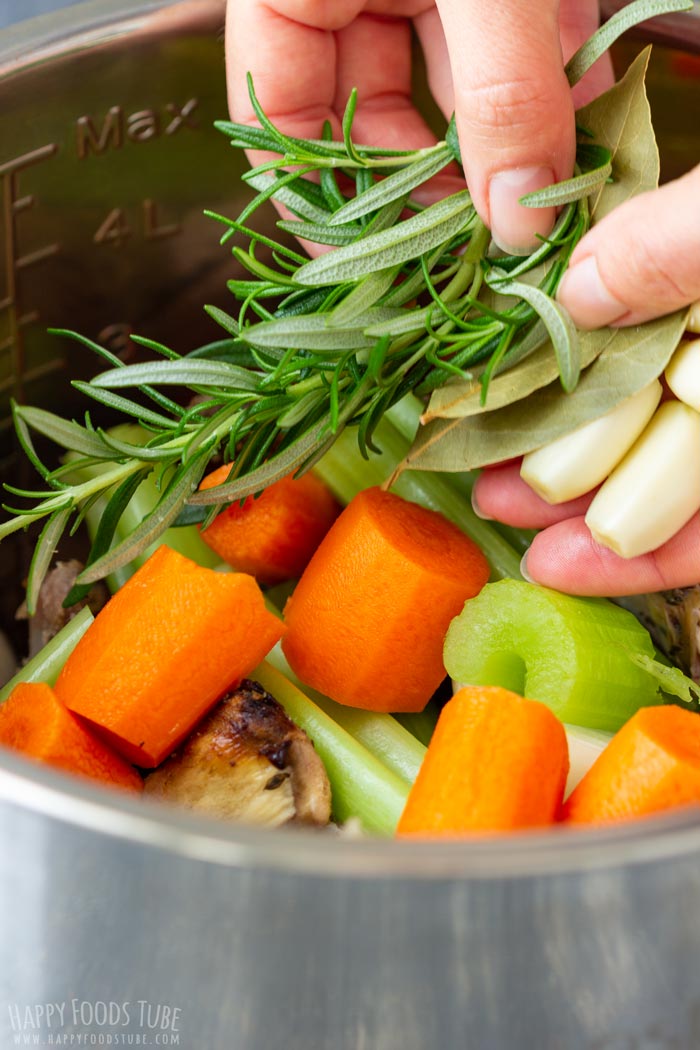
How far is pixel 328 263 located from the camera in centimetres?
89

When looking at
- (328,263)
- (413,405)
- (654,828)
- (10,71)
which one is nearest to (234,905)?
(654,828)

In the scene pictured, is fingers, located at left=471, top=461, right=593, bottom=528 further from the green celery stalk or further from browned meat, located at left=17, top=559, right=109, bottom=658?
browned meat, located at left=17, top=559, right=109, bottom=658

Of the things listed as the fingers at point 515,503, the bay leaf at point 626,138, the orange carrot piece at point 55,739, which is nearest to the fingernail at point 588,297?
the bay leaf at point 626,138

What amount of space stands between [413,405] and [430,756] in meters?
0.53

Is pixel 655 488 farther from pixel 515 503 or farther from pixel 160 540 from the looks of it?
pixel 160 540

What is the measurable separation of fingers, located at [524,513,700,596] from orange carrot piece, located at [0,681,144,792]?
Answer: 0.44 m

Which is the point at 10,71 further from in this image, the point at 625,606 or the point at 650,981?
the point at 650,981

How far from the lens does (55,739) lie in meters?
0.90

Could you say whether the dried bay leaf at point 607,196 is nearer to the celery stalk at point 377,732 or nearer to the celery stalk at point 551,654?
the celery stalk at point 551,654

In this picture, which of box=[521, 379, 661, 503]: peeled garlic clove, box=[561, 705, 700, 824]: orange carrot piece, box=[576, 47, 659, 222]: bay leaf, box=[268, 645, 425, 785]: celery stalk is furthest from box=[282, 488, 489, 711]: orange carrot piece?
box=[576, 47, 659, 222]: bay leaf

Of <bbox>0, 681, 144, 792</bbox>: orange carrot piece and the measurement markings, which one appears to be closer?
<bbox>0, 681, 144, 792</bbox>: orange carrot piece

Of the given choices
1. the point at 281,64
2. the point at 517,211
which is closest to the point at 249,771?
the point at 517,211

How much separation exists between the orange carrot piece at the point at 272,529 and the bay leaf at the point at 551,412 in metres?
0.17

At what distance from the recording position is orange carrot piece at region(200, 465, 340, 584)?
1.12 meters
